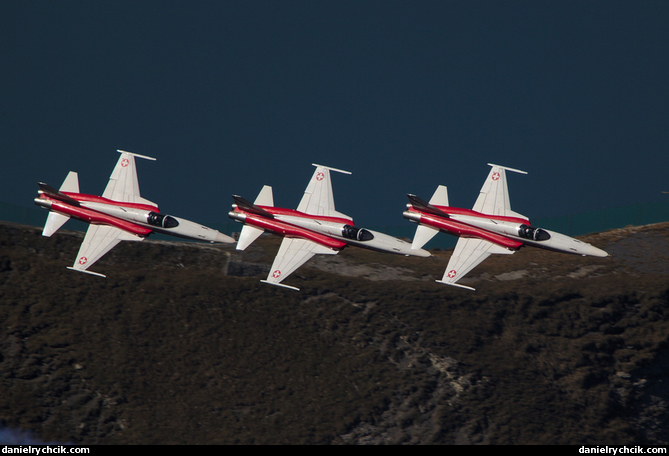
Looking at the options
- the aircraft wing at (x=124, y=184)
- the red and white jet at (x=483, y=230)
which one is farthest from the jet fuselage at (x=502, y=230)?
the aircraft wing at (x=124, y=184)

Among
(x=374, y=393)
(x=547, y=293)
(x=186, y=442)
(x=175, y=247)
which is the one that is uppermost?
(x=547, y=293)

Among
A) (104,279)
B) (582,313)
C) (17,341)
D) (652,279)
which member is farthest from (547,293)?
(17,341)

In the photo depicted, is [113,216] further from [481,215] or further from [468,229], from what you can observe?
[481,215]

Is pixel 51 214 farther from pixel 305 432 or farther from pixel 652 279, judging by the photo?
pixel 652 279

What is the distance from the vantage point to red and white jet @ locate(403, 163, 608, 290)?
68000mm

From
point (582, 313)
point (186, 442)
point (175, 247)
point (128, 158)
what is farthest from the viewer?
point (175, 247)

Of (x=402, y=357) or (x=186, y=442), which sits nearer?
(x=186, y=442)

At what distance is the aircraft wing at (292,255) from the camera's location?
6800 centimetres

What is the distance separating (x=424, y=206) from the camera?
69.8 m

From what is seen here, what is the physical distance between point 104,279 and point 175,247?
7312 mm

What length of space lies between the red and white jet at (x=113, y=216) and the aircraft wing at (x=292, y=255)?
3.88 metres

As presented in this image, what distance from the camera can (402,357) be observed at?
242ft

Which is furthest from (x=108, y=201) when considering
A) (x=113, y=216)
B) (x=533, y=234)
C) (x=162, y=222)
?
(x=533, y=234)

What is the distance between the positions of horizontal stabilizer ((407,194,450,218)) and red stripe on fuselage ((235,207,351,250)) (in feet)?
17.2
